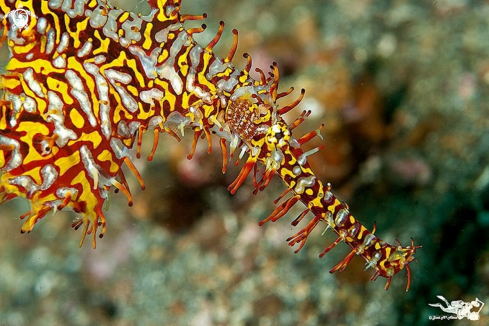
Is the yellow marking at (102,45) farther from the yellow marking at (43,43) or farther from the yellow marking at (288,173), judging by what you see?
the yellow marking at (288,173)

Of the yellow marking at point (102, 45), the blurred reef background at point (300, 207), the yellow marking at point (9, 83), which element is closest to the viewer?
the yellow marking at point (9, 83)

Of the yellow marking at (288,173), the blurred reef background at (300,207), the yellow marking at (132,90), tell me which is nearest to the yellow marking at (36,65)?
the yellow marking at (132,90)

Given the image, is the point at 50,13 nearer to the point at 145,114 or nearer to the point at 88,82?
the point at 88,82

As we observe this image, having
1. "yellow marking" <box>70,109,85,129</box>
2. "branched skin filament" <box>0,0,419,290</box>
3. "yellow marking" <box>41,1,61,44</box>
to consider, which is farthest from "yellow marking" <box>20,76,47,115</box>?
"yellow marking" <box>41,1,61,44</box>

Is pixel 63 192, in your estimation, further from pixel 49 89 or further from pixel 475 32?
pixel 475 32

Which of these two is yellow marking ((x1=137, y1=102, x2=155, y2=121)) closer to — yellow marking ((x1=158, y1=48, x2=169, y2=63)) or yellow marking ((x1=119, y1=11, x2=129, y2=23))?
yellow marking ((x1=158, y1=48, x2=169, y2=63))

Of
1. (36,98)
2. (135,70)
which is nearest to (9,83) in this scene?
(36,98)

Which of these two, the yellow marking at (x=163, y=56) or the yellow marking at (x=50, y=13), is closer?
the yellow marking at (x=50, y=13)

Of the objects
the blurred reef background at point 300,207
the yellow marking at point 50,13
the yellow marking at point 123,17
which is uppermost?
the yellow marking at point 123,17
